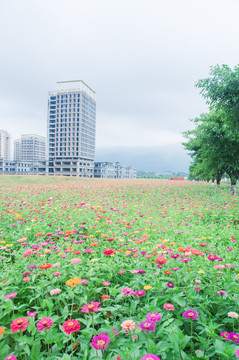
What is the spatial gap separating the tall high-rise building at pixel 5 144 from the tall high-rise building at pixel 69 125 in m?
84.2

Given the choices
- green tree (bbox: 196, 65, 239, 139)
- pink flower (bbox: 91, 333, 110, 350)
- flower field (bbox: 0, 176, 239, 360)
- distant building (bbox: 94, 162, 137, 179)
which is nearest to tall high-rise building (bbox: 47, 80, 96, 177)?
distant building (bbox: 94, 162, 137, 179)

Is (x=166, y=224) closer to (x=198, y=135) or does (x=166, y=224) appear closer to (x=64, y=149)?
(x=198, y=135)

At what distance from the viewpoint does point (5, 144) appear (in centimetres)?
18150

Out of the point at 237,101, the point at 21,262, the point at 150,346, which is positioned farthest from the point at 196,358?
the point at 237,101

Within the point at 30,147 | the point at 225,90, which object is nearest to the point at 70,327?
the point at 225,90

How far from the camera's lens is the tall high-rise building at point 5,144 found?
582ft

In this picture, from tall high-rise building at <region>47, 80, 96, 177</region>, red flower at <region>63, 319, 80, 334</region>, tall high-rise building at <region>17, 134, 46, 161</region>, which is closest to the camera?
red flower at <region>63, 319, 80, 334</region>

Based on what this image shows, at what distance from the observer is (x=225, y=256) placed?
11.4 feet

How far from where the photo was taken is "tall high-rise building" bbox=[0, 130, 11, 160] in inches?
6982

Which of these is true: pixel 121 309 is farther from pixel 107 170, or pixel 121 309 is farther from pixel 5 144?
pixel 5 144

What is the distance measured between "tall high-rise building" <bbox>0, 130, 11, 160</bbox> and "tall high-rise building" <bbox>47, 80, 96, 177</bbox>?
8418cm

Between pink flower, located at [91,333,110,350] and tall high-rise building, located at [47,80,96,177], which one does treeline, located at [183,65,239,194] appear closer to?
pink flower, located at [91,333,110,350]

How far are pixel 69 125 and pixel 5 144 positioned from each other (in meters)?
99.8

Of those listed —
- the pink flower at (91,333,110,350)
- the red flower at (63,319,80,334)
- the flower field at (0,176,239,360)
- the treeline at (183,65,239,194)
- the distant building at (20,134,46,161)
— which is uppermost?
the distant building at (20,134,46,161)
